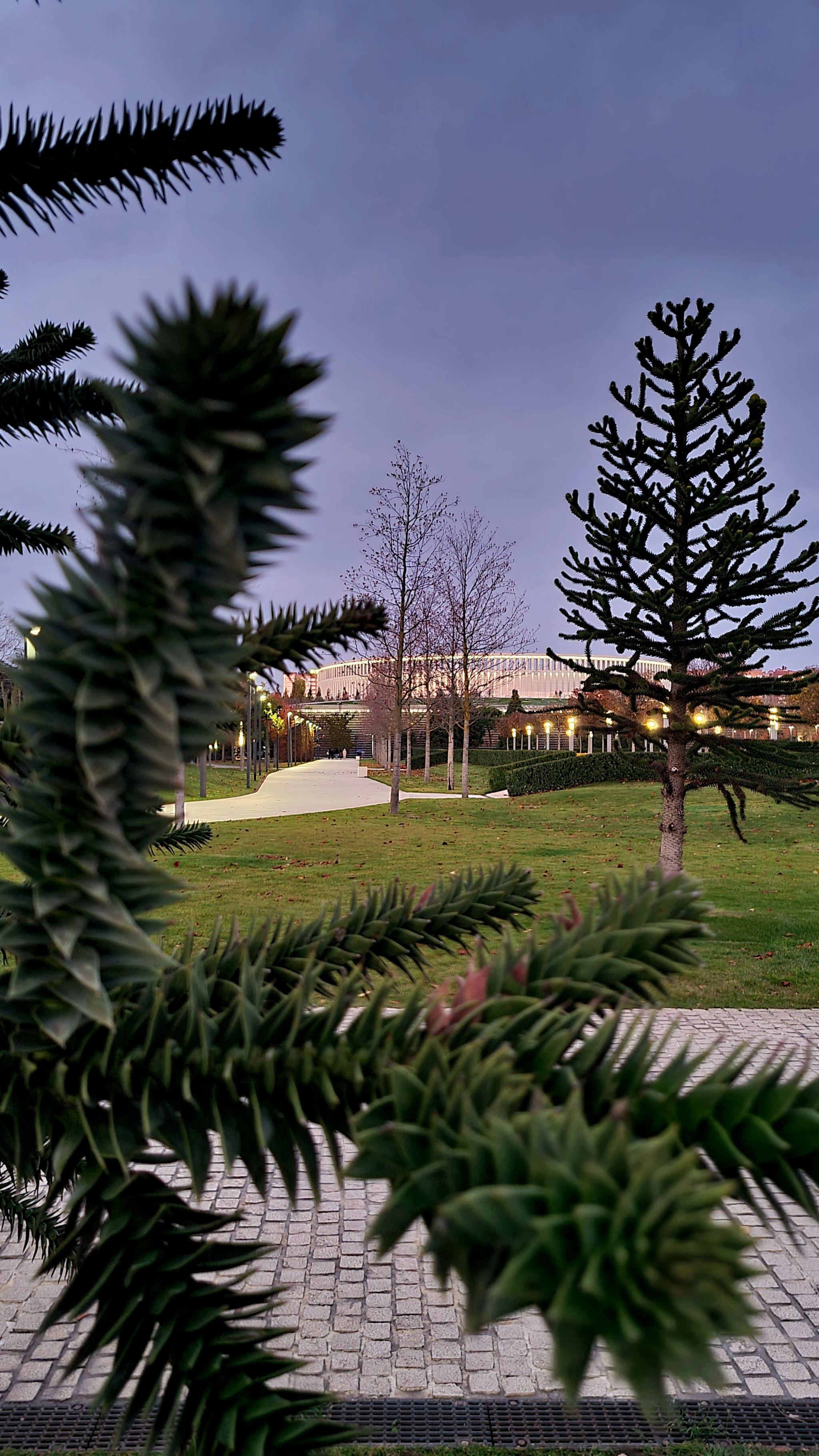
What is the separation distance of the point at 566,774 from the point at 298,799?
40.1 feet

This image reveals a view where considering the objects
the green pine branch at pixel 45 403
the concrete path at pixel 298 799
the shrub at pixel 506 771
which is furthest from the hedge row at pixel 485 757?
the green pine branch at pixel 45 403

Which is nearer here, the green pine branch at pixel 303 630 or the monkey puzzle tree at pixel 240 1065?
the monkey puzzle tree at pixel 240 1065

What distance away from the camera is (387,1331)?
14.4 ft

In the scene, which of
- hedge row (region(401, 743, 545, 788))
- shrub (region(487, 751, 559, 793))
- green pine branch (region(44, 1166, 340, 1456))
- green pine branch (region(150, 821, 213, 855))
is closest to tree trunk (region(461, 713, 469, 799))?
shrub (region(487, 751, 559, 793))

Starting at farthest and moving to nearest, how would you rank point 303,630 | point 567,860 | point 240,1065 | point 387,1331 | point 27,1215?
1. point 567,860
2. point 387,1331
3. point 27,1215
4. point 303,630
5. point 240,1065

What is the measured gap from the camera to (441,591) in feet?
119

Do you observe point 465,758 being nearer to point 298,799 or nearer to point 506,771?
point 506,771

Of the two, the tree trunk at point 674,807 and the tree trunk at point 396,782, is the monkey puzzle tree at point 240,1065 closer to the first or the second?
the tree trunk at point 674,807

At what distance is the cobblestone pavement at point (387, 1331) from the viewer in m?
3.98

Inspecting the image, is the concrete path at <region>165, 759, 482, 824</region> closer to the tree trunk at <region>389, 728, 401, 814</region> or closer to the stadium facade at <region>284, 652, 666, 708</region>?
the tree trunk at <region>389, 728, 401, 814</region>

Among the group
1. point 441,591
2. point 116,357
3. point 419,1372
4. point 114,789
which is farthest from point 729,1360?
point 441,591

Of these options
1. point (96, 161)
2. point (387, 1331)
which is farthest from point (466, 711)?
point (96, 161)

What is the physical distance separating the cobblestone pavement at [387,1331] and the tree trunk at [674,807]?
6611 mm

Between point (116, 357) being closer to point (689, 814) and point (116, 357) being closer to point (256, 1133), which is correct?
point (256, 1133)
